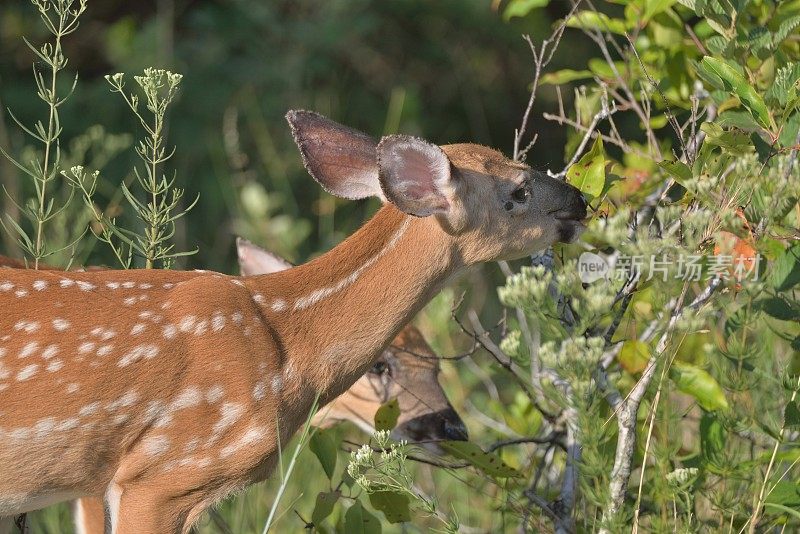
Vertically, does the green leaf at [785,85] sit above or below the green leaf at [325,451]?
above

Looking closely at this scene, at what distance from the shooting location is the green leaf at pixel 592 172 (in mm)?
3322

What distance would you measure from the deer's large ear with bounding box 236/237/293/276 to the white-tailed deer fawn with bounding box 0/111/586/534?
0.74 meters

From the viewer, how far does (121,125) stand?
7.42 metres

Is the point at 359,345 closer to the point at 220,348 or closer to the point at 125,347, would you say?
the point at 220,348

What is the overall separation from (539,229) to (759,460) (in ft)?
2.59

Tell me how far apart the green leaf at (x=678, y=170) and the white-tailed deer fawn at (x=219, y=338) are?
1.14 feet

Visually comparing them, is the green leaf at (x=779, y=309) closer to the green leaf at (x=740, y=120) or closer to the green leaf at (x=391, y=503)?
the green leaf at (x=740, y=120)

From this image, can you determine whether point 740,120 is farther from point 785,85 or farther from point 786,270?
point 786,270

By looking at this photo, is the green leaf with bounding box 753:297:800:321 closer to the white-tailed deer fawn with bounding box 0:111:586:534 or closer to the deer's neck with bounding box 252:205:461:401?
the white-tailed deer fawn with bounding box 0:111:586:534

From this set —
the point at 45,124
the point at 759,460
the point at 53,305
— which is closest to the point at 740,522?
the point at 759,460

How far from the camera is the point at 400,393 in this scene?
4141 millimetres

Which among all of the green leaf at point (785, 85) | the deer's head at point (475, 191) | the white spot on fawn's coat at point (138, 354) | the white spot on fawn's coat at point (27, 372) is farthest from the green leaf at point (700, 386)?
the white spot on fawn's coat at point (27, 372)

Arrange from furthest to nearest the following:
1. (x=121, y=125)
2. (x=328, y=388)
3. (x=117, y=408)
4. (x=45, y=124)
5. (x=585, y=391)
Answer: (x=121, y=125) < (x=45, y=124) < (x=328, y=388) < (x=117, y=408) < (x=585, y=391)

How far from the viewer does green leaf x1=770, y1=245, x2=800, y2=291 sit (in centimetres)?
323
